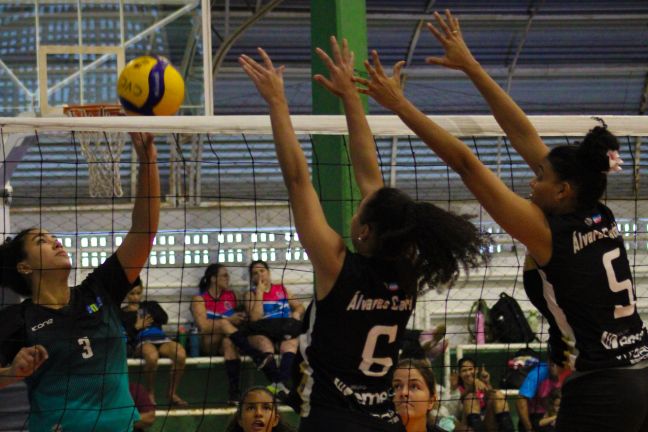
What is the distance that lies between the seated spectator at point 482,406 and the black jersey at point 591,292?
417 cm

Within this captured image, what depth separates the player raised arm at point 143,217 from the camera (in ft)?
13.4

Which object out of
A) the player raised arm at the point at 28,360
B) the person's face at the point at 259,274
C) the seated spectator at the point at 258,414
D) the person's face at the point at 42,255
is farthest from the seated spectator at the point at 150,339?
the player raised arm at the point at 28,360

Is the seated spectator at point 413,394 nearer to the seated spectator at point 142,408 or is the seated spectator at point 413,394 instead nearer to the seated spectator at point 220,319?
the seated spectator at point 142,408

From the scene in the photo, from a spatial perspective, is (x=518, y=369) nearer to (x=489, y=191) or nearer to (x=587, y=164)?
(x=587, y=164)

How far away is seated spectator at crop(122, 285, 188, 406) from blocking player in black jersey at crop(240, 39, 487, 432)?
5160mm

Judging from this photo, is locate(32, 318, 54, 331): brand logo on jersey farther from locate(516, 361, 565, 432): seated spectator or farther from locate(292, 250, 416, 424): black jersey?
locate(516, 361, 565, 432): seated spectator

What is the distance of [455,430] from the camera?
7.19m

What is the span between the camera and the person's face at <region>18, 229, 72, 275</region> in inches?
159

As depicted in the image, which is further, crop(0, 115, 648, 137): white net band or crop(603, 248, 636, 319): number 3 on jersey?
crop(0, 115, 648, 137): white net band

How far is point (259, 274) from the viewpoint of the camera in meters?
8.90

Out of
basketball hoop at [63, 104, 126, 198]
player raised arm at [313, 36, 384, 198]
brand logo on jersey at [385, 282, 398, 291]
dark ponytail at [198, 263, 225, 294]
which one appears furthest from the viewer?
dark ponytail at [198, 263, 225, 294]

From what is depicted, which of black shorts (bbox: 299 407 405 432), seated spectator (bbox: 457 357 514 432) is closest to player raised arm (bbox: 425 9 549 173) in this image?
black shorts (bbox: 299 407 405 432)

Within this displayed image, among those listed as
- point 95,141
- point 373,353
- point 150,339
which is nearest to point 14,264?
point 373,353

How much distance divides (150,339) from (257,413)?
3281 millimetres
